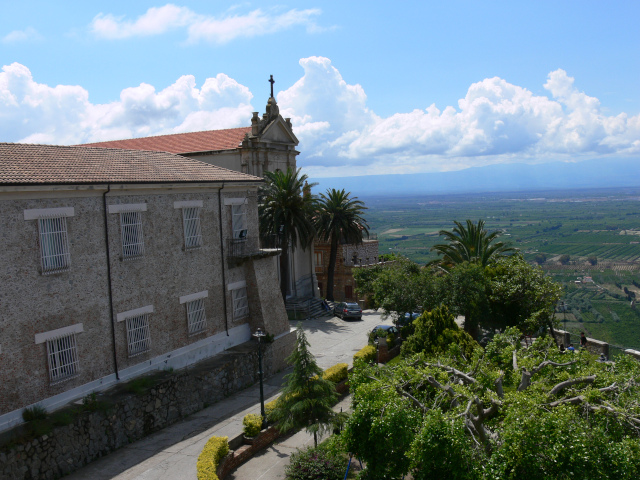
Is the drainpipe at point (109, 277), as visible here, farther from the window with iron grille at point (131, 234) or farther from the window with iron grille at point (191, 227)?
the window with iron grille at point (191, 227)

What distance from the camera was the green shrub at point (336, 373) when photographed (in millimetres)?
24487

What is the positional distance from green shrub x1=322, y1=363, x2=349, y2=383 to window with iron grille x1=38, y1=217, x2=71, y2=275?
1138 cm

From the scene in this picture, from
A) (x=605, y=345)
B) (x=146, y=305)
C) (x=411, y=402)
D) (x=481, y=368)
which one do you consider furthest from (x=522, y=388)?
(x=605, y=345)

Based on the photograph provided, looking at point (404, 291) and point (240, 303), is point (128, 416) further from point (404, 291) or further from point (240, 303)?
point (404, 291)

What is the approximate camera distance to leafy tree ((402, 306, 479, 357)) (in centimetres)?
2348

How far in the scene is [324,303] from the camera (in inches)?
1698

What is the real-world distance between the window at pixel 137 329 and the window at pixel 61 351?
196 cm

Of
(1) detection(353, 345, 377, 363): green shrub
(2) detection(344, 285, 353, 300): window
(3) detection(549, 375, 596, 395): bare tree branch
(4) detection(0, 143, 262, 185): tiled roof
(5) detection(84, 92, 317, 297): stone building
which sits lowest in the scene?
(2) detection(344, 285, 353, 300): window

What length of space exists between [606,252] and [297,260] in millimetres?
98679

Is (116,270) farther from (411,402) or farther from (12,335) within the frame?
(411,402)

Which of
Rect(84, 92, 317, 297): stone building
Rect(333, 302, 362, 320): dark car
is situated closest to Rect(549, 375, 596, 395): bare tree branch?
Rect(333, 302, 362, 320): dark car

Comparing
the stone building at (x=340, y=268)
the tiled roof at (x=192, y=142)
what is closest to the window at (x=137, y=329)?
the tiled roof at (x=192, y=142)

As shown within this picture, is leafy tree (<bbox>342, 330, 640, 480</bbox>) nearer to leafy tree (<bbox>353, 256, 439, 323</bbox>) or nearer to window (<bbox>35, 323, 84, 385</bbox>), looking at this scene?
window (<bbox>35, 323, 84, 385</bbox>)

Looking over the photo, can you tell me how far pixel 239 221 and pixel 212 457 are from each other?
42.0ft
